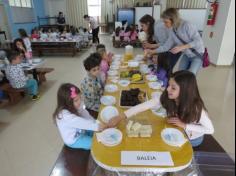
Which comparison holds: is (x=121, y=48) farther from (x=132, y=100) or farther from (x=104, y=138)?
(x=104, y=138)

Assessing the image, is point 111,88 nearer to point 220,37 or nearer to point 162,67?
point 162,67

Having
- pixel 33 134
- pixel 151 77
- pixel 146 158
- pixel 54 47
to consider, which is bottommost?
pixel 33 134

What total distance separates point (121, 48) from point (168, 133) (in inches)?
255

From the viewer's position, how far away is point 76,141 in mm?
1437

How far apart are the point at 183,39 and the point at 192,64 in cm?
38

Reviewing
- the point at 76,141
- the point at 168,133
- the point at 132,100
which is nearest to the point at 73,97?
the point at 76,141

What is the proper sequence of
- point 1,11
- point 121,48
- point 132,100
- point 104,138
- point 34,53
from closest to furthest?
point 104,138 < point 132,100 < point 34,53 < point 1,11 < point 121,48

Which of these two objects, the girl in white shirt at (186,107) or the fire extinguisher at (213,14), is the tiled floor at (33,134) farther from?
the fire extinguisher at (213,14)

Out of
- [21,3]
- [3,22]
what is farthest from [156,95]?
[21,3]

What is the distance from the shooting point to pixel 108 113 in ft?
4.66

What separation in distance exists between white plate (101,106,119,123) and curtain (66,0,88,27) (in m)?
10.6

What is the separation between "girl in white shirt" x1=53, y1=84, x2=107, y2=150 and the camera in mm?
1306

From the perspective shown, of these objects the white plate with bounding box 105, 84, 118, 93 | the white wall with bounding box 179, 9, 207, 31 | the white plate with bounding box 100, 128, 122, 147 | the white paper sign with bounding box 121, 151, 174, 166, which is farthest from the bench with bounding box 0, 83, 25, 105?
the white wall with bounding box 179, 9, 207, 31

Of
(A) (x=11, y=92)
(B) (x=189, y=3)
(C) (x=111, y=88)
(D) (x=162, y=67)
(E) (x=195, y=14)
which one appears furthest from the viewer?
(B) (x=189, y=3)
